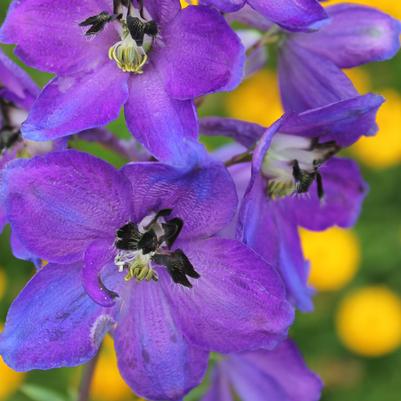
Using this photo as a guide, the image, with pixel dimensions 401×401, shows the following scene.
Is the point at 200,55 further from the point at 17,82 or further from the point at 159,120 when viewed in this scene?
the point at 17,82

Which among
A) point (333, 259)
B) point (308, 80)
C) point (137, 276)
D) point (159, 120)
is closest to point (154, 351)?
point (137, 276)

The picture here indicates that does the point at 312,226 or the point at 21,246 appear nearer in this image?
the point at 21,246

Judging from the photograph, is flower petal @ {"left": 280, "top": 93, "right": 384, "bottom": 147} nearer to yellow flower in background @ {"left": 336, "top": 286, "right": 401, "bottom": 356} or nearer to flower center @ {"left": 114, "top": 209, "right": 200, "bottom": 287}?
flower center @ {"left": 114, "top": 209, "right": 200, "bottom": 287}

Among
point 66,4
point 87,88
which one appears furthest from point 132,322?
point 66,4

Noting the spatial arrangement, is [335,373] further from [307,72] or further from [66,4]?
[66,4]

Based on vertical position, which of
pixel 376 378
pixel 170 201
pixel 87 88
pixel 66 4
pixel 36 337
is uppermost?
pixel 66 4

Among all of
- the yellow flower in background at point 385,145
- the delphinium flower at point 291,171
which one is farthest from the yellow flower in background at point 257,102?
the delphinium flower at point 291,171
